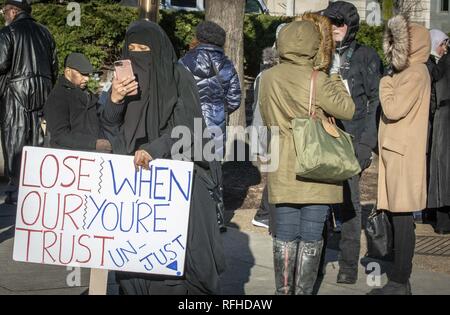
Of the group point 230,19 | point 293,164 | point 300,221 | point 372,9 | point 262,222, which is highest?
point 372,9

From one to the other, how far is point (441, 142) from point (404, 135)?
2.85 metres

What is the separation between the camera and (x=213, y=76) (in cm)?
880

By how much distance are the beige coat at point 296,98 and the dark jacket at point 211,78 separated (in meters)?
2.65

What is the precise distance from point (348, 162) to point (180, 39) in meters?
11.7

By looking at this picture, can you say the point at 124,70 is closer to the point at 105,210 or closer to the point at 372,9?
the point at 105,210

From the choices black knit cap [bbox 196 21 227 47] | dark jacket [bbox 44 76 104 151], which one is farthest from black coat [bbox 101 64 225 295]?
black knit cap [bbox 196 21 227 47]

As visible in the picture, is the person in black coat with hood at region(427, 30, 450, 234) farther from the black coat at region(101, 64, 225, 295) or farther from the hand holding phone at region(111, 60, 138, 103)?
the hand holding phone at region(111, 60, 138, 103)

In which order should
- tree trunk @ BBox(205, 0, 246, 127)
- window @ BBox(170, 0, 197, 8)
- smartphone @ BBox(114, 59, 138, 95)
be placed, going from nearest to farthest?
smartphone @ BBox(114, 59, 138, 95) < tree trunk @ BBox(205, 0, 246, 127) < window @ BBox(170, 0, 197, 8)

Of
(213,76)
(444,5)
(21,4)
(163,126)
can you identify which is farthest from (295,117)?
(444,5)

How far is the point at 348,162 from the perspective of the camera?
5.89 metres

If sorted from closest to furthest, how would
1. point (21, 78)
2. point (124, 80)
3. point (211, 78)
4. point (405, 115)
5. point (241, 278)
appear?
point (124, 80) < point (405, 115) < point (241, 278) < point (211, 78) < point (21, 78)

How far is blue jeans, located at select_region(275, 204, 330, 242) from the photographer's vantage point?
5988 millimetres

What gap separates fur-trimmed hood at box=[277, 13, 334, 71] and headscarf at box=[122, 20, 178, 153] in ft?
2.84

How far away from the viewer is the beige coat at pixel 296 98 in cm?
594
